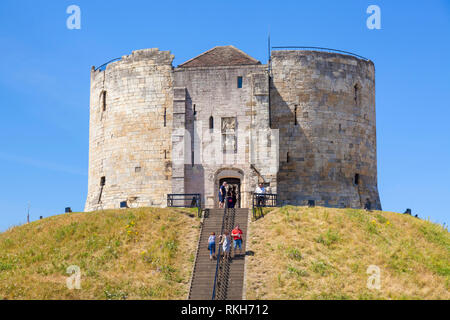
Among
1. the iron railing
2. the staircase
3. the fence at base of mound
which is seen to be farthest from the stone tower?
the staircase

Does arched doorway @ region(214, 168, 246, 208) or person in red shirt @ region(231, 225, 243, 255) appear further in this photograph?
arched doorway @ region(214, 168, 246, 208)

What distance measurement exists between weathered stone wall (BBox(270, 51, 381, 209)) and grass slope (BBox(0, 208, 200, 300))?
7727mm

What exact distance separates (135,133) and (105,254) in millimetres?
11372

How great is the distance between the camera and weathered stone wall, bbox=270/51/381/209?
119ft

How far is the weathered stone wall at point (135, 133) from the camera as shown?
36.5 meters

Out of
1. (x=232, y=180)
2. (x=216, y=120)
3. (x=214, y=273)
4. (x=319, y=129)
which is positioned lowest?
(x=214, y=273)

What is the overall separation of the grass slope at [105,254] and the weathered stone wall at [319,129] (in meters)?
7.73

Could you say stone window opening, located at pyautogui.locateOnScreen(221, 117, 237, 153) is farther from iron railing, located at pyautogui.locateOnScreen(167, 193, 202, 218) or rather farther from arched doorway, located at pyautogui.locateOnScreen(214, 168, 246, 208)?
iron railing, located at pyautogui.locateOnScreen(167, 193, 202, 218)

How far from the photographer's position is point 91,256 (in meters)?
27.0

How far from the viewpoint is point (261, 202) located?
32406 millimetres

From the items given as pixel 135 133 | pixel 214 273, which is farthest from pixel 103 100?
pixel 214 273

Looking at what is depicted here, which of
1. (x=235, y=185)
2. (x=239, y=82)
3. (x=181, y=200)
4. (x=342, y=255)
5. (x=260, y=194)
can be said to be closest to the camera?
(x=342, y=255)

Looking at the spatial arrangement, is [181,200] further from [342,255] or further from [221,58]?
[342,255]

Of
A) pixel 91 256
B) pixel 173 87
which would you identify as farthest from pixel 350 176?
pixel 91 256
